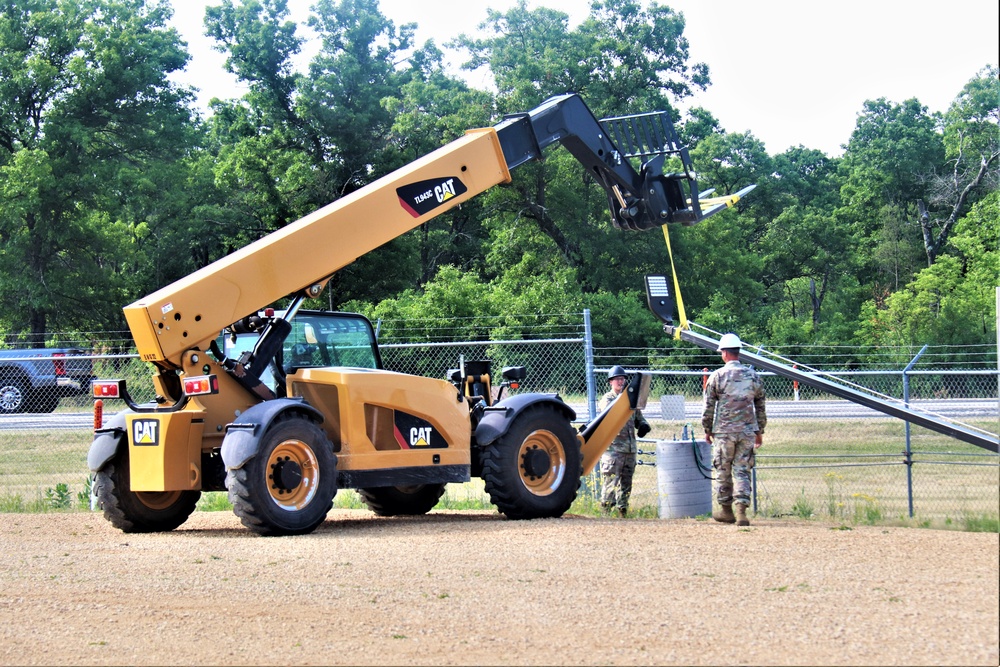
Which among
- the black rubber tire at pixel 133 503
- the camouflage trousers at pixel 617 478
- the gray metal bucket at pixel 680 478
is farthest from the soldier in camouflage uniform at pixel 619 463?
the black rubber tire at pixel 133 503

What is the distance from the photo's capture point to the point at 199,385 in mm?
9859

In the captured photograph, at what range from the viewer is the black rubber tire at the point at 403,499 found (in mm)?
12969

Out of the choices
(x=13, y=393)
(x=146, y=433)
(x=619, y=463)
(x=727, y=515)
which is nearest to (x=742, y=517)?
(x=727, y=515)

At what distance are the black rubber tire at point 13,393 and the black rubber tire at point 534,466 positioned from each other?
50.1 ft

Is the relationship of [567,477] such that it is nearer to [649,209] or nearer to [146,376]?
[649,209]

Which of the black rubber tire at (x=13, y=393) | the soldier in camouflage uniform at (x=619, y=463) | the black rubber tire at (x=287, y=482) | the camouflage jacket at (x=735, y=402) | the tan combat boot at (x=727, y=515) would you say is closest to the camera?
the black rubber tire at (x=287, y=482)

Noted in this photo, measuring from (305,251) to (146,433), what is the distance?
216 cm

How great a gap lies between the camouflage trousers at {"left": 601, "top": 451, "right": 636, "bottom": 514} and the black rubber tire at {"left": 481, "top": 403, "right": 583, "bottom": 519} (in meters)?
1.77

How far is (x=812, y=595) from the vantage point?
702 cm

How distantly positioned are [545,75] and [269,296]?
32.7 meters

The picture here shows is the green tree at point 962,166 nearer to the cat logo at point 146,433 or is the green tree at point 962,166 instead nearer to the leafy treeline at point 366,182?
the leafy treeline at point 366,182

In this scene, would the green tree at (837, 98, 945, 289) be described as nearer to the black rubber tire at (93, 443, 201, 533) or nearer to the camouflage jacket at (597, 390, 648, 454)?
the camouflage jacket at (597, 390, 648, 454)

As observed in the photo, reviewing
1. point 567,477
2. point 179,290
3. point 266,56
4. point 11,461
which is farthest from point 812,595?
point 266,56

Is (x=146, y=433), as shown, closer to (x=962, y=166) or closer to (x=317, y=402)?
(x=317, y=402)
